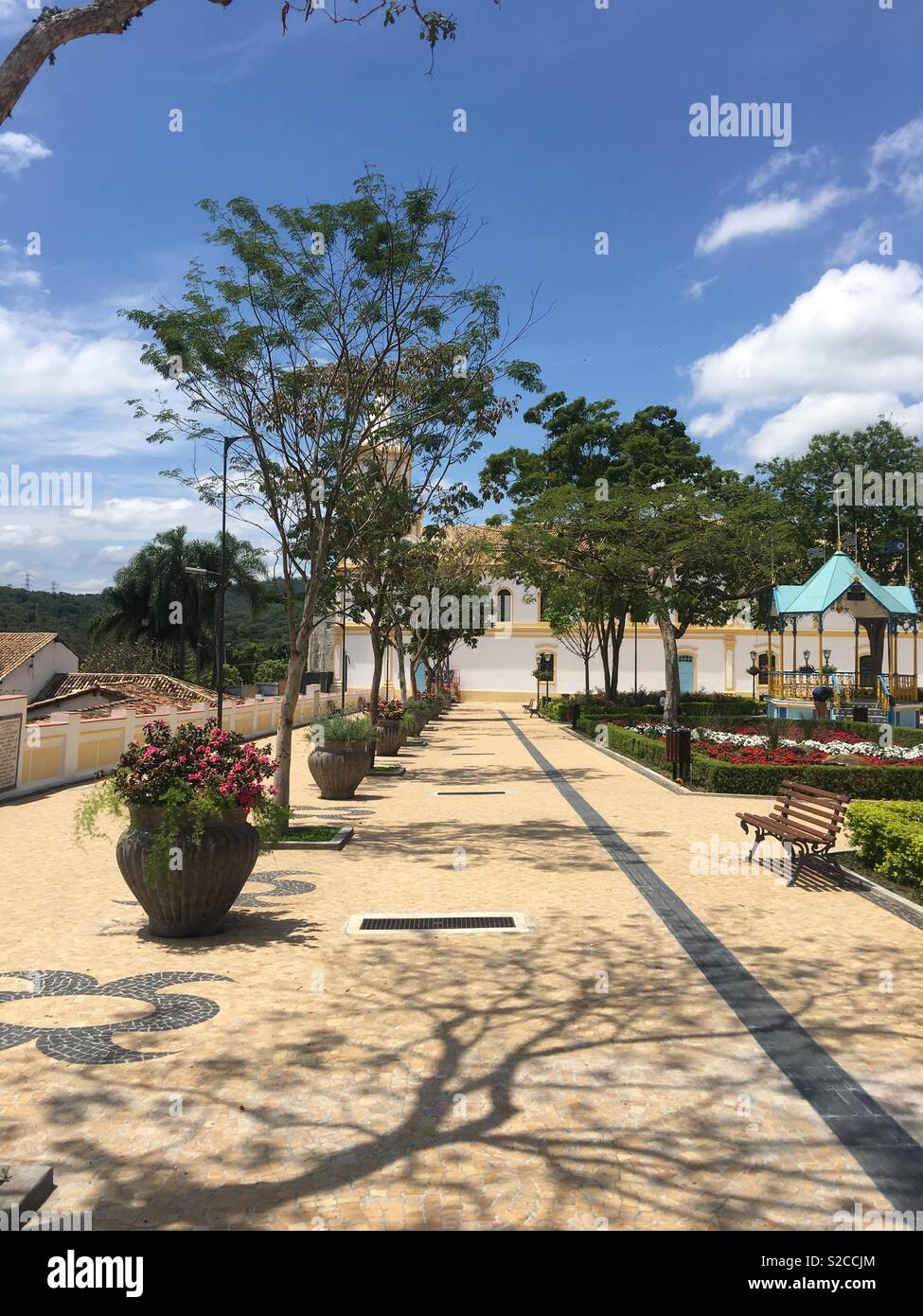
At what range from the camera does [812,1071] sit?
4.76m

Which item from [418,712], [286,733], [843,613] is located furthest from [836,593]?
[286,733]

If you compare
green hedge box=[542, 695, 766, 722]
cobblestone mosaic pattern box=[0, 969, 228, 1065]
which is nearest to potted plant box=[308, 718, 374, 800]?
cobblestone mosaic pattern box=[0, 969, 228, 1065]

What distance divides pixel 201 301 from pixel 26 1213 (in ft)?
38.1

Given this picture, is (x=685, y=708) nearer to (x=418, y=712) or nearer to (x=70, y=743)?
(x=418, y=712)

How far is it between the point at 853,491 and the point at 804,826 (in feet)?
115

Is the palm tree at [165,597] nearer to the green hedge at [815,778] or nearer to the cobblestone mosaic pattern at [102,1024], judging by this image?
the green hedge at [815,778]

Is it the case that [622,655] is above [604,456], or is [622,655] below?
below


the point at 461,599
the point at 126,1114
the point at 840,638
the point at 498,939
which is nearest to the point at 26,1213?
the point at 126,1114

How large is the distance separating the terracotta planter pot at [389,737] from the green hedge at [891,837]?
13918 millimetres

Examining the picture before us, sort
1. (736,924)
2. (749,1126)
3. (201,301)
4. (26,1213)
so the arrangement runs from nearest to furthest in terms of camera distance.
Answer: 1. (26,1213)
2. (749,1126)
3. (736,924)
4. (201,301)

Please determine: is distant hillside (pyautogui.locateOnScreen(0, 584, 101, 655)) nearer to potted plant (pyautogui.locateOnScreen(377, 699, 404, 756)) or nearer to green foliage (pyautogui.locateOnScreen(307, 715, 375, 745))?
potted plant (pyautogui.locateOnScreen(377, 699, 404, 756))

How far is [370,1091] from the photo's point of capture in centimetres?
446

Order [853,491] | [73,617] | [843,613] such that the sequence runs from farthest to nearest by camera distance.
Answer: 1. [73,617]
2. [853,491]
3. [843,613]

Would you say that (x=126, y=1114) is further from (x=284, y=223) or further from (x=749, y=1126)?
(x=284, y=223)
